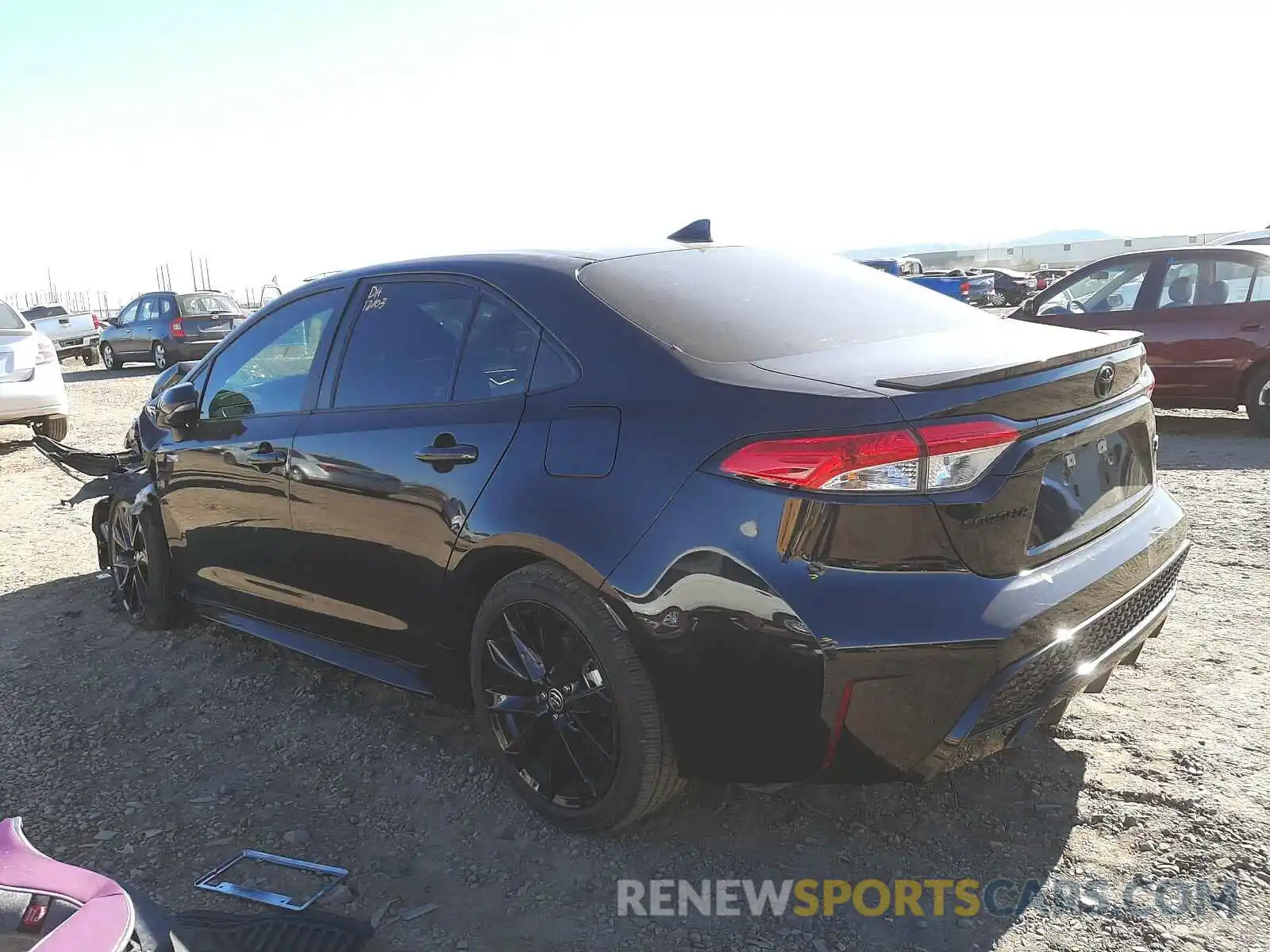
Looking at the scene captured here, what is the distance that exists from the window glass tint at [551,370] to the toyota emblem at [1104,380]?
1.34 metres

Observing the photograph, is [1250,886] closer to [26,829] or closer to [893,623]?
[893,623]

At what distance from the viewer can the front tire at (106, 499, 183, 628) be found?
4520 mm

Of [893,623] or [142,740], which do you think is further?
[142,740]

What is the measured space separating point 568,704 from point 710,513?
2.49 ft

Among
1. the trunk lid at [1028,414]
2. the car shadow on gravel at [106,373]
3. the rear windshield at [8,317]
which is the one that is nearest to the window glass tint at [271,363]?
the trunk lid at [1028,414]

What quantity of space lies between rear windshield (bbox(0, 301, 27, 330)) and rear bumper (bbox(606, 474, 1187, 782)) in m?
10.6

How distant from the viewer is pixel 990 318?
3111mm

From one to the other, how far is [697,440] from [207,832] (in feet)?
6.22

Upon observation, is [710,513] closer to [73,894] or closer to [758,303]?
[758,303]

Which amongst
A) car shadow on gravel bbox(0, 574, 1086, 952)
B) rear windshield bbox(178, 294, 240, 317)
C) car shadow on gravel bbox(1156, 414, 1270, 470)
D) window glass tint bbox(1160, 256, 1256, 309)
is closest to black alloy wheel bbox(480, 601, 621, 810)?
car shadow on gravel bbox(0, 574, 1086, 952)

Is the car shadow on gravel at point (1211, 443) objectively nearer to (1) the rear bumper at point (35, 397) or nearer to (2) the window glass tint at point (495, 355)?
(2) the window glass tint at point (495, 355)

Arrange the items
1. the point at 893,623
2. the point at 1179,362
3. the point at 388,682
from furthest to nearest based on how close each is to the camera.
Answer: the point at 1179,362, the point at 388,682, the point at 893,623

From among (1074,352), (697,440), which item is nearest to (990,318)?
(1074,352)

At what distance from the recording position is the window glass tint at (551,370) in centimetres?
271
